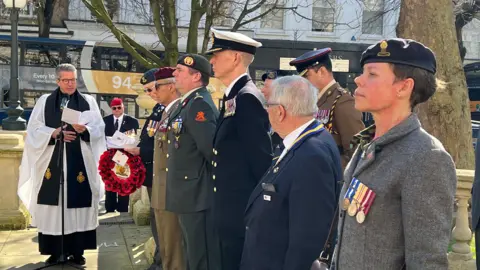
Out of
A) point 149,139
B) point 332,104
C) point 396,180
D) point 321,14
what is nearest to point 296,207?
point 396,180

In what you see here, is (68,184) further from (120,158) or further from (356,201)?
(356,201)

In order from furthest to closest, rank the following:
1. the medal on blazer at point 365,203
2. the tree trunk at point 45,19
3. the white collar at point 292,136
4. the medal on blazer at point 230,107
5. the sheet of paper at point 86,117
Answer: the tree trunk at point 45,19, the sheet of paper at point 86,117, the medal on blazer at point 230,107, the white collar at point 292,136, the medal on blazer at point 365,203

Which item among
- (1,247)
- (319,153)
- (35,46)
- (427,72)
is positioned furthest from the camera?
(35,46)

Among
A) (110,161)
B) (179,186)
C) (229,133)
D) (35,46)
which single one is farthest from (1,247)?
(35,46)

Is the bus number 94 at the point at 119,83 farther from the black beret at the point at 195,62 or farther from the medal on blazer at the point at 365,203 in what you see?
the medal on blazer at the point at 365,203

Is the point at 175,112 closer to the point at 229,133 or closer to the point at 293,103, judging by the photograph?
the point at 229,133

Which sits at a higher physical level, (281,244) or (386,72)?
(386,72)

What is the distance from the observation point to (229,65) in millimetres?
3727

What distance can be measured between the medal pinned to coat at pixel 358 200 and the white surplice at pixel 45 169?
4.17m

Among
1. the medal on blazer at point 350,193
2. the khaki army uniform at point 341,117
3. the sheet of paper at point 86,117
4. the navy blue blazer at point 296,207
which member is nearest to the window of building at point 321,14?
the sheet of paper at point 86,117

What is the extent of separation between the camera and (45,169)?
5.72 m

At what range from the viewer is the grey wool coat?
177 cm

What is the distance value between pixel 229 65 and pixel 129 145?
5.27 feet

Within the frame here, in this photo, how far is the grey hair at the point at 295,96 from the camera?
2.67 metres
